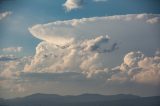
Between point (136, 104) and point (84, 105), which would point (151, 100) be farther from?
point (84, 105)

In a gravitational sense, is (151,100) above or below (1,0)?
below

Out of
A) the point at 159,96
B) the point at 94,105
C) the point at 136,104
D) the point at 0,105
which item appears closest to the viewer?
the point at 159,96

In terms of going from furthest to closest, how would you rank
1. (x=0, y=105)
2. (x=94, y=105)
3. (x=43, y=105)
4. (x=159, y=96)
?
(x=94, y=105)
(x=43, y=105)
(x=0, y=105)
(x=159, y=96)

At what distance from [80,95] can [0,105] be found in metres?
1.92

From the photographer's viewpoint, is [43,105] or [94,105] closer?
[43,105]

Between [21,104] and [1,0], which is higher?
[1,0]

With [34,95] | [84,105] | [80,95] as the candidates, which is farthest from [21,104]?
[84,105]

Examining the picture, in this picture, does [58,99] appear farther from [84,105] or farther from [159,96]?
[159,96]

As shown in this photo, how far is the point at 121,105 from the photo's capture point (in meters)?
9.82

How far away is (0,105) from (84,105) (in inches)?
138

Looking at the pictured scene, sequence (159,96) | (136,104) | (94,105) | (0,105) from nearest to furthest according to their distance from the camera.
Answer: (159,96) < (0,105) < (136,104) < (94,105)

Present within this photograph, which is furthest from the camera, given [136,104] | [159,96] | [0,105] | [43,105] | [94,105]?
[94,105]

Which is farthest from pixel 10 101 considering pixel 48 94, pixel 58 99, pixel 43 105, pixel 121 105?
pixel 121 105

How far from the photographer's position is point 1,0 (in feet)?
23.9
